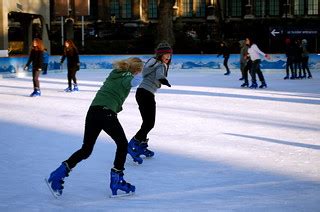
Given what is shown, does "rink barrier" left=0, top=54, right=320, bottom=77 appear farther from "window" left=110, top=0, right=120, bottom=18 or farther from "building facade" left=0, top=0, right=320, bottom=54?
"window" left=110, top=0, right=120, bottom=18

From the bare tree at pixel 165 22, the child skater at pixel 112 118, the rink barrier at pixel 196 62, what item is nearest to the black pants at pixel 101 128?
the child skater at pixel 112 118

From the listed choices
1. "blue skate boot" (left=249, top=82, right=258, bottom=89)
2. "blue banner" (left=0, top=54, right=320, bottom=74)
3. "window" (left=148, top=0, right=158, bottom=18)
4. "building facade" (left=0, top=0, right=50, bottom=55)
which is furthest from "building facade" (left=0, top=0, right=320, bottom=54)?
"blue skate boot" (left=249, top=82, right=258, bottom=89)

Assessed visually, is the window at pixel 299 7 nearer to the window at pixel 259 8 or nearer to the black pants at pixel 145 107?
the window at pixel 259 8

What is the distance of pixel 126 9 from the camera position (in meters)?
45.8

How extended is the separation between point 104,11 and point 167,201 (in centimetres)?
4177

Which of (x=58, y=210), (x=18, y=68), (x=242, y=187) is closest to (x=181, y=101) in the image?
(x=242, y=187)

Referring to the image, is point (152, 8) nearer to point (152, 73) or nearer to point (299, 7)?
point (299, 7)

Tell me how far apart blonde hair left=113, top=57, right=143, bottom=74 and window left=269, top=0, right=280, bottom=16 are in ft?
137

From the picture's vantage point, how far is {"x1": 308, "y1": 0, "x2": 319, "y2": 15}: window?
44.8m

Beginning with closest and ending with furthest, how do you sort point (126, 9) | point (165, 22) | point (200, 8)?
point (165, 22)
point (200, 8)
point (126, 9)

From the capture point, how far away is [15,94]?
15.4 m

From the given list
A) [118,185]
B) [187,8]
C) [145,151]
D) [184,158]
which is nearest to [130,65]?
[118,185]

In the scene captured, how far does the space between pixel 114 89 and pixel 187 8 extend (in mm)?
41463

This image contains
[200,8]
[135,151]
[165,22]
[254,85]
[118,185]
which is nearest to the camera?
[118,185]
